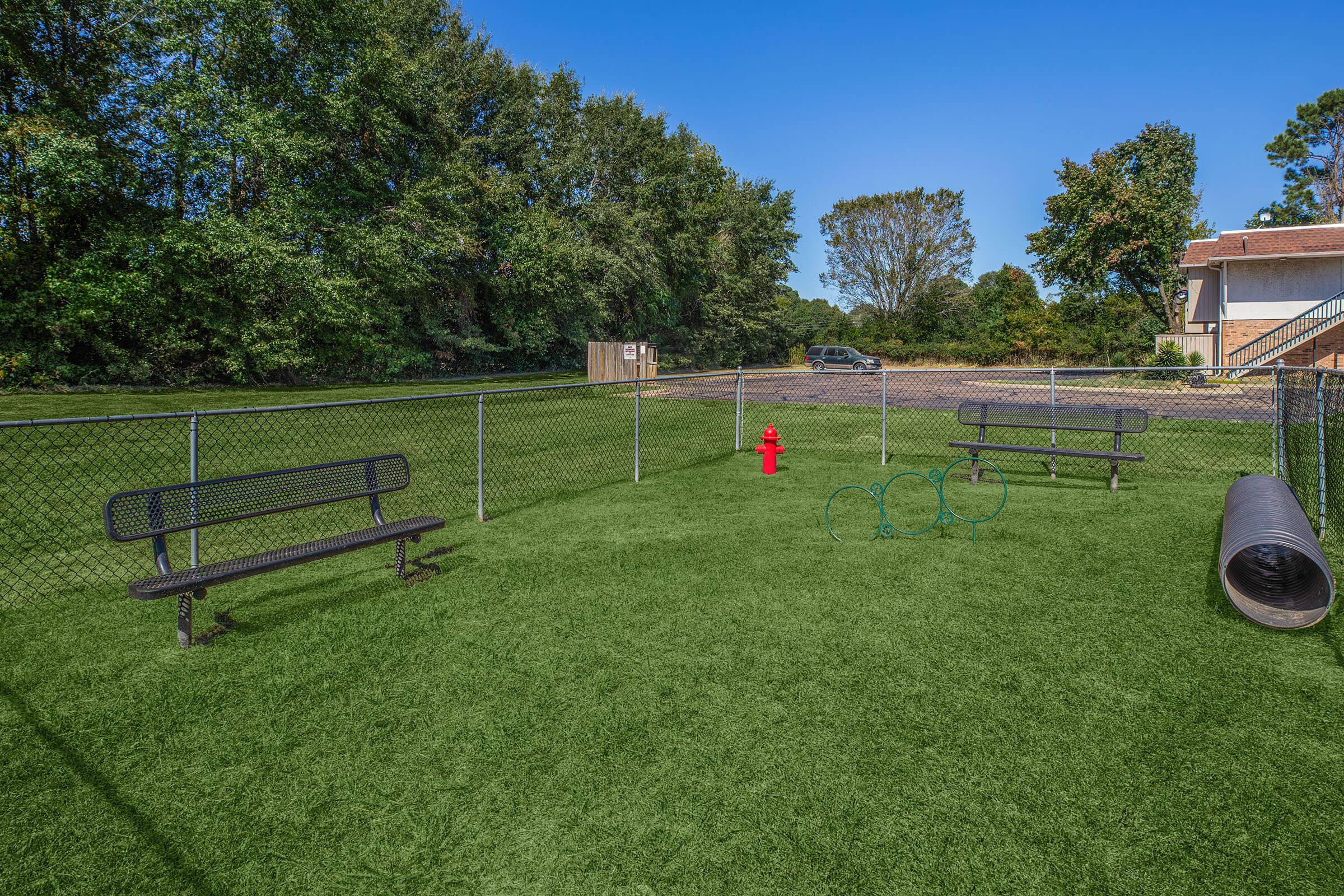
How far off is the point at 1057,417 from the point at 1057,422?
153 millimetres

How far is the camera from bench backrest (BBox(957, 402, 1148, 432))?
28.0 feet

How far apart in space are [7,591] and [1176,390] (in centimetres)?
2748

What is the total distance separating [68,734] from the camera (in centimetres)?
333

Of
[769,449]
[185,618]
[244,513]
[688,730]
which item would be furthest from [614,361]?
[688,730]

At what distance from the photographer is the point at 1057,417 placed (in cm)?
902

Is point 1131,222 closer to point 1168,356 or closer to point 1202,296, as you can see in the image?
point 1202,296

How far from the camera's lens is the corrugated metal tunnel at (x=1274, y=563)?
4.27 metres

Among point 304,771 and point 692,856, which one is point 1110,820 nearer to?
point 692,856

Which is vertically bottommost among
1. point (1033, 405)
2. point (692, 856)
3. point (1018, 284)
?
point (692, 856)

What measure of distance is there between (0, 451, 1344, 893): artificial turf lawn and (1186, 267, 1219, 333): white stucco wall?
33442mm

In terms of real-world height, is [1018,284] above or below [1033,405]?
above

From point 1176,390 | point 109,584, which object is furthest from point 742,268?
point 109,584

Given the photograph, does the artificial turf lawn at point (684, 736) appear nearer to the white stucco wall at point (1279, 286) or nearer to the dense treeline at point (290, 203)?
the dense treeline at point (290, 203)

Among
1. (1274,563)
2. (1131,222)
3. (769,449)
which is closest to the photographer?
(1274,563)
